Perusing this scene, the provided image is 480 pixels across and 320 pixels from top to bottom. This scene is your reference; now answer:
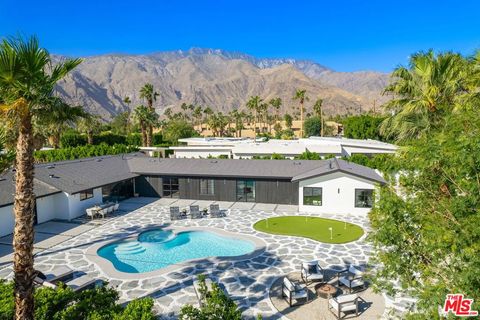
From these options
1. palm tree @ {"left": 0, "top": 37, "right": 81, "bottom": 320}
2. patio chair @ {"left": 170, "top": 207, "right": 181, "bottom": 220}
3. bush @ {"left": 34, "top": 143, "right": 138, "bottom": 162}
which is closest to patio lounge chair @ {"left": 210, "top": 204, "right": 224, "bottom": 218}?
patio chair @ {"left": 170, "top": 207, "right": 181, "bottom": 220}

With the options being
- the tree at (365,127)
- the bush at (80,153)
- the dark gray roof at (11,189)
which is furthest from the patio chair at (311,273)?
the tree at (365,127)

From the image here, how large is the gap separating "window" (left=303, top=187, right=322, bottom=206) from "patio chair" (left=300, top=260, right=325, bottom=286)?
11.7 meters

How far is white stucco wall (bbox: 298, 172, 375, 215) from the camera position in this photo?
25.8 metres

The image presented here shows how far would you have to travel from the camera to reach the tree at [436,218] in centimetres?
571

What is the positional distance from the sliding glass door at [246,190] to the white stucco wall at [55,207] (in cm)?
1381

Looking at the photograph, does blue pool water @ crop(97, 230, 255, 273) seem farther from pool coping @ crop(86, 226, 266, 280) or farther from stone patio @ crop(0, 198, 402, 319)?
stone patio @ crop(0, 198, 402, 319)

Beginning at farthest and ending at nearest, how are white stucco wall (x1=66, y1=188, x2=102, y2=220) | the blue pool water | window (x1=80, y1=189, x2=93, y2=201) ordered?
window (x1=80, y1=189, x2=93, y2=201), white stucco wall (x1=66, y1=188, x2=102, y2=220), the blue pool water

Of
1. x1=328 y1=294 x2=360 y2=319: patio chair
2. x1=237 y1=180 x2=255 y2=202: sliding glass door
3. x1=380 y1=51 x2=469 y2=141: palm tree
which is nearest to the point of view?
x1=328 y1=294 x2=360 y2=319: patio chair

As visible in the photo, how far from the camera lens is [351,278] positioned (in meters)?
14.7

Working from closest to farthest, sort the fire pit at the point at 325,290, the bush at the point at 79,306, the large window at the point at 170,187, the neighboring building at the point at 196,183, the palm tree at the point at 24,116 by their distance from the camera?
the palm tree at the point at 24,116
the bush at the point at 79,306
the fire pit at the point at 325,290
the neighboring building at the point at 196,183
the large window at the point at 170,187

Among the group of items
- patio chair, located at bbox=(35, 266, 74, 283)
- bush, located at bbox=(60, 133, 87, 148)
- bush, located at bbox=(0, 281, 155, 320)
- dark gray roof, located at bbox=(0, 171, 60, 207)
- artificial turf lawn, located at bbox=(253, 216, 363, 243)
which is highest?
bush, located at bbox=(60, 133, 87, 148)

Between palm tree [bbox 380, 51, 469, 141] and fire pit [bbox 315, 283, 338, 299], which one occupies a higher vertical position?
palm tree [bbox 380, 51, 469, 141]

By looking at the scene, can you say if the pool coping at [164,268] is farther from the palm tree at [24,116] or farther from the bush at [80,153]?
the bush at [80,153]

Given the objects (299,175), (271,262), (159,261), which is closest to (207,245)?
(159,261)
